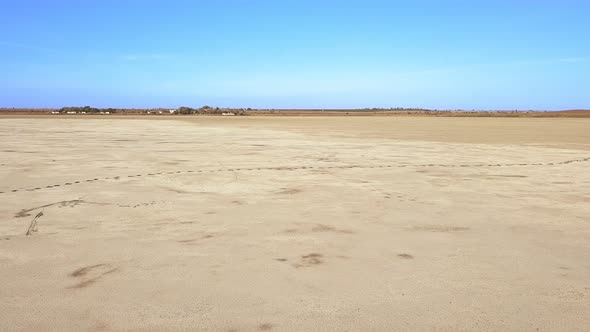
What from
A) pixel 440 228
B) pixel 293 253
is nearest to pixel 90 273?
pixel 293 253

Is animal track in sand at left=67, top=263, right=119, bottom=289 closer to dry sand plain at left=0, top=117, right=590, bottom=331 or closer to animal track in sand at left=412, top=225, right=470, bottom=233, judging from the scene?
dry sand plain at left=0, top=117, right=590, bottom=331

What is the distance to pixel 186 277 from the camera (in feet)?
Answer: 8.87

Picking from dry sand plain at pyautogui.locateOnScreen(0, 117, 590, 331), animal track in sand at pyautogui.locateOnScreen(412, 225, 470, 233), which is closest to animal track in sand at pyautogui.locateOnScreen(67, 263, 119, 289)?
dry sand plain at pyautogui.locateOnScreen(0, 117, 590, 331)

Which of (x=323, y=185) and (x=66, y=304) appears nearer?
(x=66, y=304)

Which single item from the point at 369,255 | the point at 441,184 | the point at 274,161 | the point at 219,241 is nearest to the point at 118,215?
the point at 219,241

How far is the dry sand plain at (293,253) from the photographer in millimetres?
2250

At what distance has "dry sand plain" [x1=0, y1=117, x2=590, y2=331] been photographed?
7.38 ft

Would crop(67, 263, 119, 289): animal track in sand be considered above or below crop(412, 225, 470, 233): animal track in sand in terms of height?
below

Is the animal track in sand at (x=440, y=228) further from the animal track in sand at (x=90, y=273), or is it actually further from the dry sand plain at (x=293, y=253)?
the animal track in sand at (x=90, y=273)

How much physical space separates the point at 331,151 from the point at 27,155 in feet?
19.1

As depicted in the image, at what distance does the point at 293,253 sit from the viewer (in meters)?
3.11

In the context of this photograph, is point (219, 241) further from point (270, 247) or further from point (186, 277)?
Answer: point (186, 277)

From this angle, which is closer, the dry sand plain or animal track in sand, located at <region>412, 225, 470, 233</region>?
the dry sand plain

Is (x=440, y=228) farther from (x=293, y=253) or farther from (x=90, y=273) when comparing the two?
(x=90, y=273)
